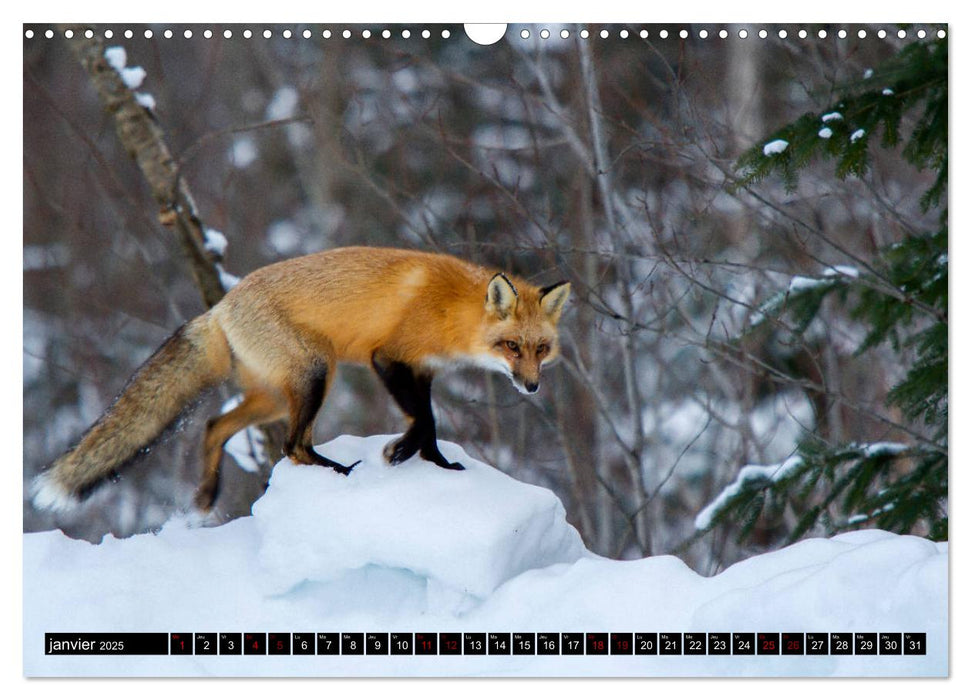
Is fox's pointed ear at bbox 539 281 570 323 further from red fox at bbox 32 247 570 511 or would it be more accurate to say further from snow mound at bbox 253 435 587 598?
snow mound at bbox 253 435 587 598

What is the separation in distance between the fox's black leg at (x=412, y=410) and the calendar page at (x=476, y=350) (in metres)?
0.01

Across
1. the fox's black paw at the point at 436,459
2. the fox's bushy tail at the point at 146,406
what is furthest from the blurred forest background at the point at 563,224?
the fox's black paw at the point at 436,459

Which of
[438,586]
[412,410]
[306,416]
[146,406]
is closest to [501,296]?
[412,410]

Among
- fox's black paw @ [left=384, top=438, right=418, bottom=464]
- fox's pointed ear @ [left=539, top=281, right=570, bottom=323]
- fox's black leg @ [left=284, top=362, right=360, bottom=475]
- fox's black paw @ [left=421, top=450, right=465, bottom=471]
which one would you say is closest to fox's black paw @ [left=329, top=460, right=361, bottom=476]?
fox's black leg @ [left=284, top=362, right=360, bottom=475]

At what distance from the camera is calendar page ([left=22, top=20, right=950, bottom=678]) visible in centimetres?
350

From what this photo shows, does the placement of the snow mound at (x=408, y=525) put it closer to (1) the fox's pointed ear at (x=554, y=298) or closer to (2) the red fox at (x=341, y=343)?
(2) the red fox at (x=341, y=343)

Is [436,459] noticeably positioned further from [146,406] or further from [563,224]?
[563,224]

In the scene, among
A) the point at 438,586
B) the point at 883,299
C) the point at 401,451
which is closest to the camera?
the point at 438,586

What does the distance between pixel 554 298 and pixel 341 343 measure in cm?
97

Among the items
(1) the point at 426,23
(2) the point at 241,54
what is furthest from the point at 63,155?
(1) the point at 426,23

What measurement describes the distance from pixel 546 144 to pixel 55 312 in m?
2.76

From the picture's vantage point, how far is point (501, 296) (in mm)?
3979

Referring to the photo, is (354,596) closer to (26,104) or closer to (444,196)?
(26,104)

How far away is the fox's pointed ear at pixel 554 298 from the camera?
13.4 ft
